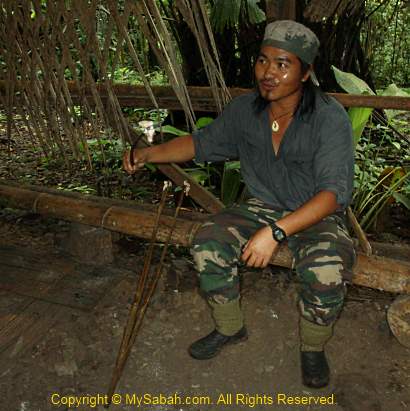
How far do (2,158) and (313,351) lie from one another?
4.88 metres

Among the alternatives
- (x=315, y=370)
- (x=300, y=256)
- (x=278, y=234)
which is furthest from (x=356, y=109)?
(x=315, y=370)

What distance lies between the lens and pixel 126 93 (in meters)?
3.52

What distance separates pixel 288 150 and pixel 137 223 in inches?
40.8

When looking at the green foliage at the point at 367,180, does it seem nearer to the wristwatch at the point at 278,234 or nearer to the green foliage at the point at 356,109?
the green foliage at the point at 356,109

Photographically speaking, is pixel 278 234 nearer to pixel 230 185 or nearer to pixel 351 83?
pixel 230 185

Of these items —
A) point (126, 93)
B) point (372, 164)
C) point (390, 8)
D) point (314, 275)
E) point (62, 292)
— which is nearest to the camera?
point (314, 275)

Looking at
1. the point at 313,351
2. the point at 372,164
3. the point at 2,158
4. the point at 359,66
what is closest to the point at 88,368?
the point at 313,351

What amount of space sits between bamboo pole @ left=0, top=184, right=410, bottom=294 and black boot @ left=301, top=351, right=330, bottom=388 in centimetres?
42

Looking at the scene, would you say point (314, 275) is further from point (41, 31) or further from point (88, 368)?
point (41, 31)

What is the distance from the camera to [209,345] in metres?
2.48

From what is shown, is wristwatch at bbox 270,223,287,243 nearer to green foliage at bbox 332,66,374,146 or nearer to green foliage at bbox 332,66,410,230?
green foliage at bbox 332,66,374,146

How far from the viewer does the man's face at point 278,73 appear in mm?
2172

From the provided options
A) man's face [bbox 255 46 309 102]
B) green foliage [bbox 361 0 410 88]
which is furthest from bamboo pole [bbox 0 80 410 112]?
green foliage [bbox 361 0 410 88]

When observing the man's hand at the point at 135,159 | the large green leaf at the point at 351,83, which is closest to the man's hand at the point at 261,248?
the man's hand at the point at 135,159
